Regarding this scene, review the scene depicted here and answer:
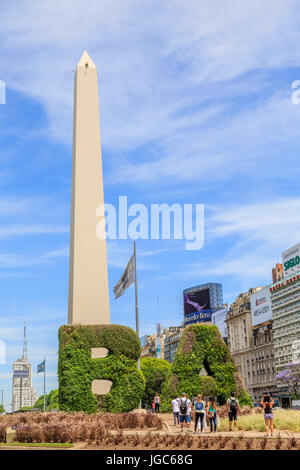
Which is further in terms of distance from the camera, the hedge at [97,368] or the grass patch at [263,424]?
the hedge at [97,368]

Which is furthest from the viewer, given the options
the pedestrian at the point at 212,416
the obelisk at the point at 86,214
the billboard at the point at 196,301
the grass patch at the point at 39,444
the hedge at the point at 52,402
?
the billboard at the point at 196,301

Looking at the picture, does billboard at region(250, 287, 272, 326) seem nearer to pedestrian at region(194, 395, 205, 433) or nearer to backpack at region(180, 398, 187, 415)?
backpack at region(180, 398, 187, 415)

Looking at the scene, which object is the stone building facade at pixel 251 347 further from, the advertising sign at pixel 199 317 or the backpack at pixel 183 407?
the backpack at pixel 183 407

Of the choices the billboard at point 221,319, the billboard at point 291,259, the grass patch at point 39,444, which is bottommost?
the grass patch at point 39,444

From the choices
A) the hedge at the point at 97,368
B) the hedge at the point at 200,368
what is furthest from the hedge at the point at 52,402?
the hedge at the point at 97,368

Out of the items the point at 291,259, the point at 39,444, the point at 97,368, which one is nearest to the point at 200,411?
the point at 39,444

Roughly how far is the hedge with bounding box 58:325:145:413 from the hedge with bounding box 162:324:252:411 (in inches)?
90.1

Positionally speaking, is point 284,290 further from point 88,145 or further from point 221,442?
point 221,442

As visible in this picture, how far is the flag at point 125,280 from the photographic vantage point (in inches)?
1432

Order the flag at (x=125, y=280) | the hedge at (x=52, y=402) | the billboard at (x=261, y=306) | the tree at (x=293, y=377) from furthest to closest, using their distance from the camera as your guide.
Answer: the hedge at (x=52, y=402)
the billboard at (x=261, y=306)
the tree at (x=293, y=377)
the flag at (x=125, y=280)

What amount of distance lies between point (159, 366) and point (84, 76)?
182 feet

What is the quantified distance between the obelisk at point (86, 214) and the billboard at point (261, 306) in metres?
80.7

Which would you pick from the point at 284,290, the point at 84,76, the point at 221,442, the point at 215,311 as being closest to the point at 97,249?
the point at 84,76

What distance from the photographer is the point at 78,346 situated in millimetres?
31375
